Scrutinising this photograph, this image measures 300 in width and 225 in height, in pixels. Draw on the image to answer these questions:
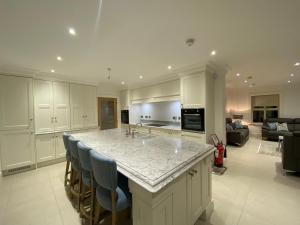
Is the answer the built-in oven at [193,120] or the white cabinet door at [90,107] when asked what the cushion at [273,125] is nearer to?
the built-in oven at [193,120]

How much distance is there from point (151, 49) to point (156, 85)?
228cm

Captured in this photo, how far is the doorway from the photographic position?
17.9 ft

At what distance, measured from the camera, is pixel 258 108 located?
763 centimetres

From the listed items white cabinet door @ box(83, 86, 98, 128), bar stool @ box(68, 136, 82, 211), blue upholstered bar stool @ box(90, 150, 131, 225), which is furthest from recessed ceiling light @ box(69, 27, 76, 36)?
white cabinet door @ box(83, 86, 98, 128)

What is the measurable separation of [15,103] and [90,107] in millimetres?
1849

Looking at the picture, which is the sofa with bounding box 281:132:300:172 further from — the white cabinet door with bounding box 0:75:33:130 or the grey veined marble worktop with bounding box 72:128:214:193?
the white cabinet door with bounding box 0:75:33:130

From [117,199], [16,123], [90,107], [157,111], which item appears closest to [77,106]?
[90,107]

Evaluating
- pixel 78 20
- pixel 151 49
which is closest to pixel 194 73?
pixel 151 49

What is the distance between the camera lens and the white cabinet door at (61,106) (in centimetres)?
402

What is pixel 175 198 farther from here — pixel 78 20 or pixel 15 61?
pixel 15 61

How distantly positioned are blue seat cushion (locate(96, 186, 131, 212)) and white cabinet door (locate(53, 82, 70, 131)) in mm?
3346

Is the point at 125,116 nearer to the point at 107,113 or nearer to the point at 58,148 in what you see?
the point at 107,113

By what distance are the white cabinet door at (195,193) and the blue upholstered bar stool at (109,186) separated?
671 millimetres

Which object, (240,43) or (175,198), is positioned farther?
(240,43)
